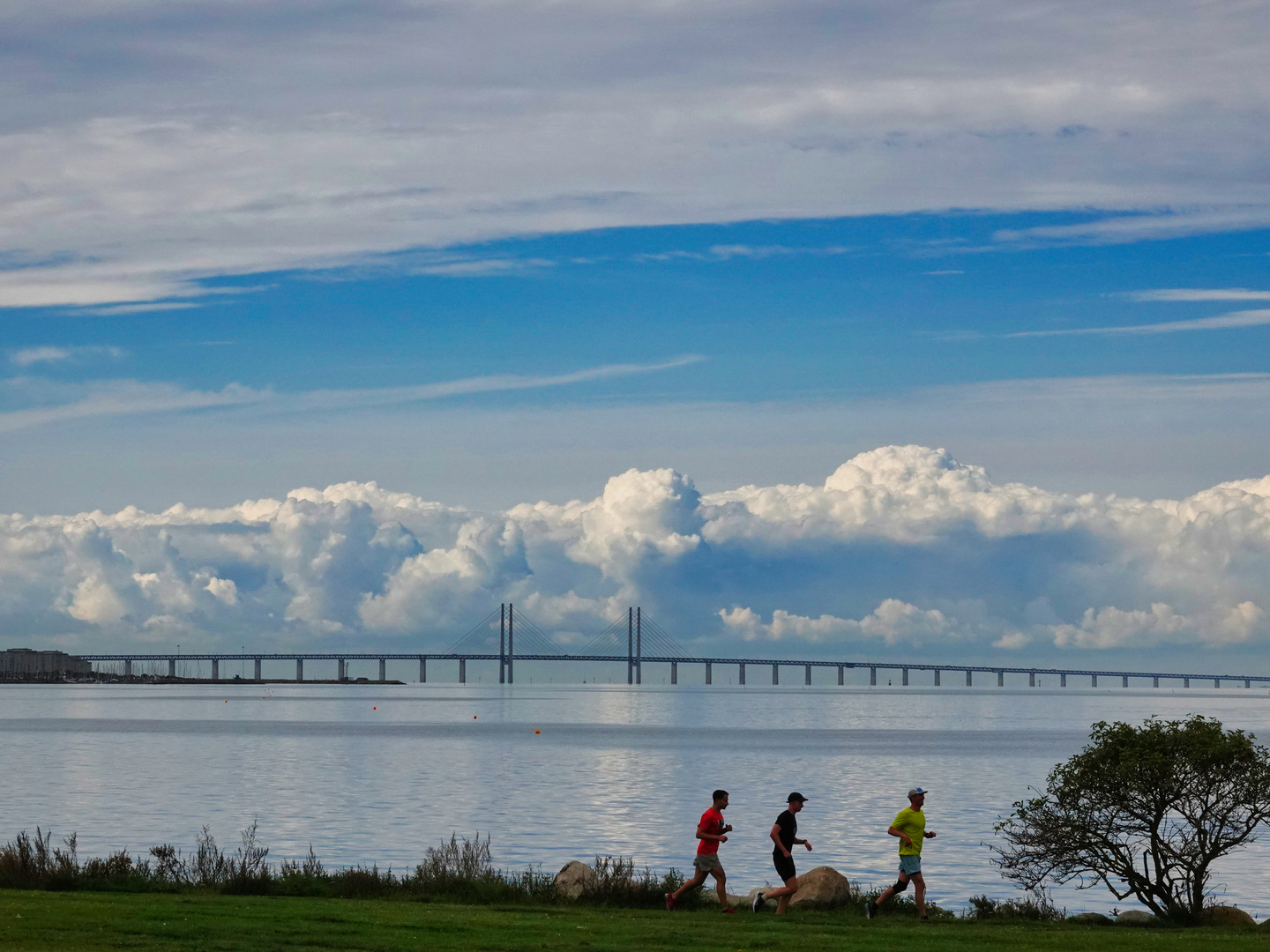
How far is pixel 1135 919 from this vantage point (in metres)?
24.2

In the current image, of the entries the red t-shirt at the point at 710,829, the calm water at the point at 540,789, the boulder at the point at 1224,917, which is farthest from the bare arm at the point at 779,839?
the calm water at the point at 540,789

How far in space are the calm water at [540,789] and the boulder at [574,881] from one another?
8567 mm

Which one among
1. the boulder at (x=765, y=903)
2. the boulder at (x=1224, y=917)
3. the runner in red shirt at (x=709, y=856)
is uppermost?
the runner in red shirt at (x=709, y=856)

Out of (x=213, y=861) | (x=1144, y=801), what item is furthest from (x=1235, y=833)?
(x=213, y=861)

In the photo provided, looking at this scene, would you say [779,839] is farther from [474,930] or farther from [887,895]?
[474,930]

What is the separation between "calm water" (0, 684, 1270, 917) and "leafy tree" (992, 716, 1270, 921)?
7.46 meters

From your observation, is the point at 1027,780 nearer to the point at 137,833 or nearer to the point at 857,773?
the point at 857,773

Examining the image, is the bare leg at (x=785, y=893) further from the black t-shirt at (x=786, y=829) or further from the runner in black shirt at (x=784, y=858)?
the black t-shirt at (x=786, y=829)

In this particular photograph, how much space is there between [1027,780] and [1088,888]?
115ft

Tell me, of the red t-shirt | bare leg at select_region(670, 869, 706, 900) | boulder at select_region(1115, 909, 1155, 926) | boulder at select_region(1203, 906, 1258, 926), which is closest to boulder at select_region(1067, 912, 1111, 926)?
boulder at select_region(1115, 909, 1155, 926)

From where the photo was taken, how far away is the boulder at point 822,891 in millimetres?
23438

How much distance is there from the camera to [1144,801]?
2381 cm

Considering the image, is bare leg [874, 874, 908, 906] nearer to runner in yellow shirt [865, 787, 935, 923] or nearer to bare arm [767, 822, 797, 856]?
runner in yellow shirt [865, 787, 935, 923]

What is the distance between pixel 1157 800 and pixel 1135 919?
208 cm
